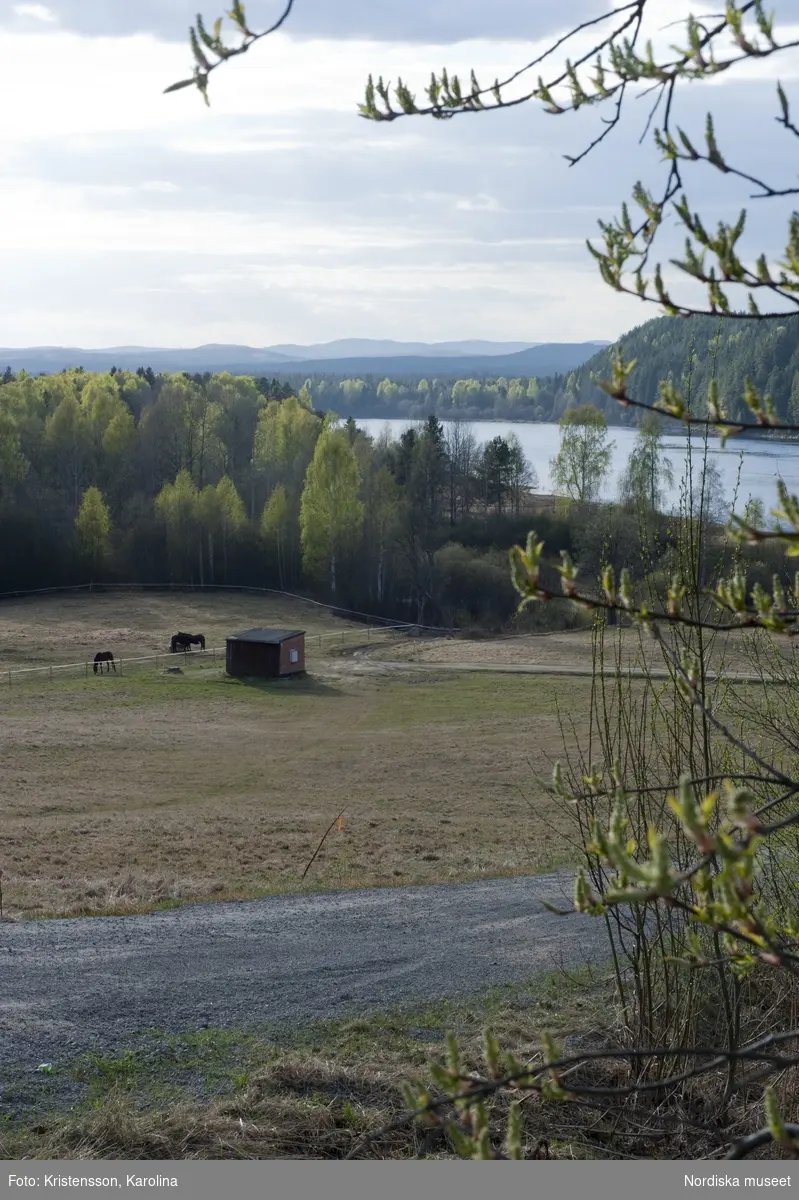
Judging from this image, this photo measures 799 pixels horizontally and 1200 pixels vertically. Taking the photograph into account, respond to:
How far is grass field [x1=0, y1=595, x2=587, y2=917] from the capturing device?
52.2 feet

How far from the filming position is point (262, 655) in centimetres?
3978

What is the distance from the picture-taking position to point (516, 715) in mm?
32625

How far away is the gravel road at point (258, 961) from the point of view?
7.96m

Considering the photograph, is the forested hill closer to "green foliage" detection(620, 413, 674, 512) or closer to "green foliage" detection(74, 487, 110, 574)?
"green foliage" detection(620, 413, 674, 512)

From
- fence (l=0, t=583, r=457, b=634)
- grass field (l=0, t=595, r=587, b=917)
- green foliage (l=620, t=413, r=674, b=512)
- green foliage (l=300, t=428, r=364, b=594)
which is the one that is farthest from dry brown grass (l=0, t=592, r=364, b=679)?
green foliage (l=620, t=413, r=674, b=512)

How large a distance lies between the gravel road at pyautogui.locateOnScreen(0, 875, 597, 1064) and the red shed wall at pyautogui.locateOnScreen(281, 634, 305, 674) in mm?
26996

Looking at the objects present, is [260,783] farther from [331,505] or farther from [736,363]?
[331,505]

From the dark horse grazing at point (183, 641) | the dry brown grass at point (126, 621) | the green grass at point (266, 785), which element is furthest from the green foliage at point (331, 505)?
the green grass at point (266, 785)

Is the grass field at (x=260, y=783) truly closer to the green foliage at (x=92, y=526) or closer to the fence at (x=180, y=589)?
the fence at (x=180, y=589)

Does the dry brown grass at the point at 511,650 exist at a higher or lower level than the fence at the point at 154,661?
higher

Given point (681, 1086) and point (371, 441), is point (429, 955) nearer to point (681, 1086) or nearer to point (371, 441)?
point (681, 1086)

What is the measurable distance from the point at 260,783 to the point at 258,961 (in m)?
14.9
